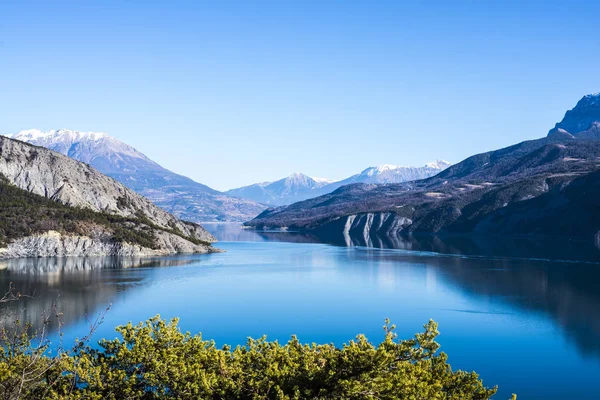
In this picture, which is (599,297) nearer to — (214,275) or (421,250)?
(214,275)

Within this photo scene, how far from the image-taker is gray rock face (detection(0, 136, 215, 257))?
412 feet

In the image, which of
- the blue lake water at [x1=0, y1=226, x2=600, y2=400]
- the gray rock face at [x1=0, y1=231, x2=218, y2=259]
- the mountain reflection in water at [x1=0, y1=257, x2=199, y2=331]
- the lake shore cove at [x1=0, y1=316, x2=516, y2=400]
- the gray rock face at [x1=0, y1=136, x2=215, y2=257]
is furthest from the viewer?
the gray rock face at [x1=0, y1=136, x2=215, y2=257]

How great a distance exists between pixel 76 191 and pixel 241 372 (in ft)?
437

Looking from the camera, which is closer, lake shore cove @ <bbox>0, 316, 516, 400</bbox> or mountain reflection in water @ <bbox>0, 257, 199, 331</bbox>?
lake shore cove @ <bbox>0, 316, 516, 400</bbox>

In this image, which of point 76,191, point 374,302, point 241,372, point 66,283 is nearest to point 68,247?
point 76,191

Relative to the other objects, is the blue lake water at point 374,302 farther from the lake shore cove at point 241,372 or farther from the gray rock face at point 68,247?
the lake shore cove at point 241,372

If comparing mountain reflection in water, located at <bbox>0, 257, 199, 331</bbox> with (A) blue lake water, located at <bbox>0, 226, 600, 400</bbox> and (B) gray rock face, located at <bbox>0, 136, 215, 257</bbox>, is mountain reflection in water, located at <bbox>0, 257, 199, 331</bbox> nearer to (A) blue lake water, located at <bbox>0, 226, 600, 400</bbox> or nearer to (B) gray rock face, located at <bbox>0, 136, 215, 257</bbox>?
(A) blue lake water, located at <bbox>0, 226, 600, 400</bbox>

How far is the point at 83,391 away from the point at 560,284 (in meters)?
79.2

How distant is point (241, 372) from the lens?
23.9m

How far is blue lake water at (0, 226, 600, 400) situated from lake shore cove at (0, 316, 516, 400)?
58.4 ft

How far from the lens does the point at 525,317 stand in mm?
65125

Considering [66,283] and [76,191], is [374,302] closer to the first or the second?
[66,283]

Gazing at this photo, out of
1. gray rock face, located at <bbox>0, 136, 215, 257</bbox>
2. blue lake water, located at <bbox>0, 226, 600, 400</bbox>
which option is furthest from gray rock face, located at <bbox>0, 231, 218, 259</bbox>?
blue lake water, located at <bbox>0, 226, 600, 400</bbox>

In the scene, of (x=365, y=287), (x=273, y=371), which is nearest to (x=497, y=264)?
(x=365, y=287)
